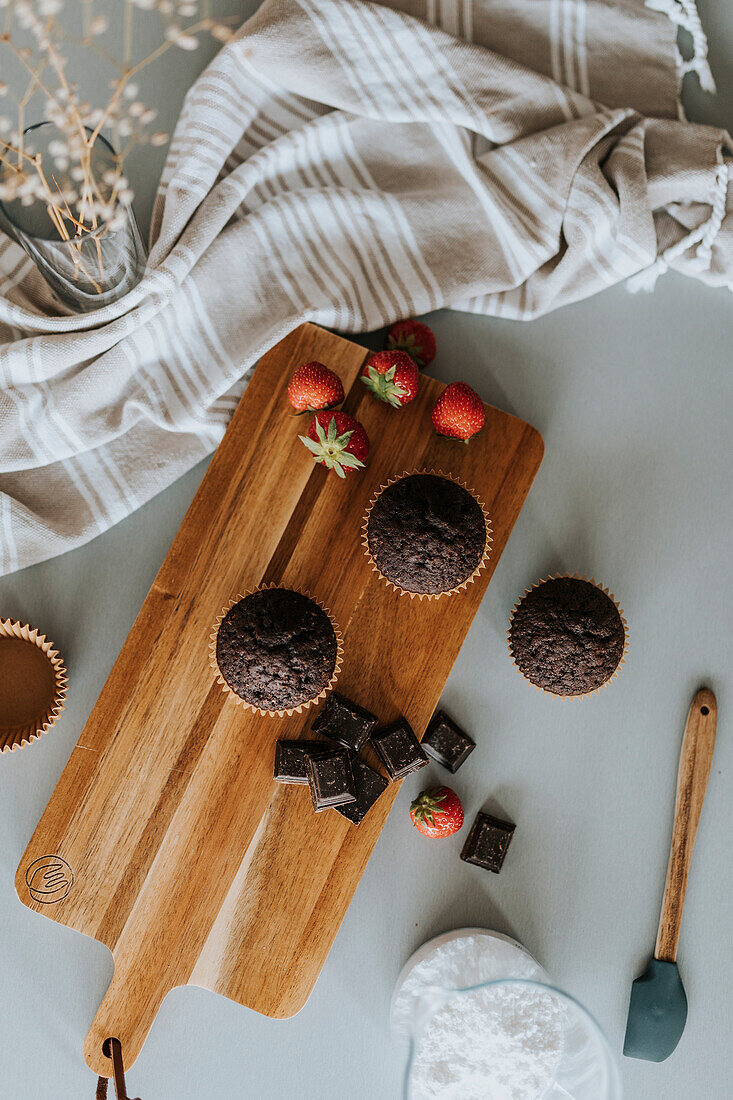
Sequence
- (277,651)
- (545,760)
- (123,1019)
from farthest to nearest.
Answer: (545,760)
(123,1019)
(277,651)

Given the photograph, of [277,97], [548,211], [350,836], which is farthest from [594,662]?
[277,97]

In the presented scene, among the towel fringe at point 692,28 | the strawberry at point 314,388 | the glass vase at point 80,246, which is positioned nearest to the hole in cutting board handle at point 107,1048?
the strawberry at point 314,388

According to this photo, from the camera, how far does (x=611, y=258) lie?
1960 mm

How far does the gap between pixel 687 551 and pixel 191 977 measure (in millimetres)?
1653

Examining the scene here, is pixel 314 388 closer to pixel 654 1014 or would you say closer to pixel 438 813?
pixel 438 813

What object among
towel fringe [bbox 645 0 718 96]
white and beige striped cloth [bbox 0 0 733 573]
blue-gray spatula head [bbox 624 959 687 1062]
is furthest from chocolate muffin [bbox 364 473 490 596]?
towel fringe [bbox 645 0 718 96]

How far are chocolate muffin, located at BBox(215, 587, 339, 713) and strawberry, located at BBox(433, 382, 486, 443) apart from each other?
1.75 feet

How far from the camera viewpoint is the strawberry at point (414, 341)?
6.23 ft

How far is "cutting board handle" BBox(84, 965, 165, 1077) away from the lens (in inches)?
69.4

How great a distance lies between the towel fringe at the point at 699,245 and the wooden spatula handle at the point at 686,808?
1.12 m

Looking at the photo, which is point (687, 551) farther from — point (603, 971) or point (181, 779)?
point (181, 779)

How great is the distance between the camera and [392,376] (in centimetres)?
175

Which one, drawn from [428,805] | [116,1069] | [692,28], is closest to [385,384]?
[428,805]

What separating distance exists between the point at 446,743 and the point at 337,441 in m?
0.81
